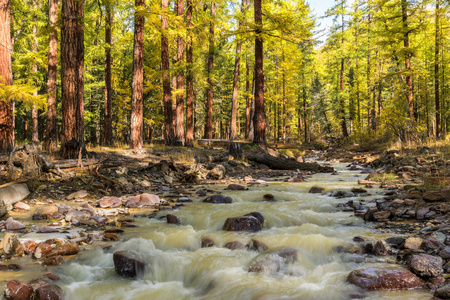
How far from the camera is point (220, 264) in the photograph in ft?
13.5

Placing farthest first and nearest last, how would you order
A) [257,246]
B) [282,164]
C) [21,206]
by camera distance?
[282,164], [21,206], [257,246]

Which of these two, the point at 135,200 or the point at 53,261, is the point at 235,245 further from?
the point at 135,200

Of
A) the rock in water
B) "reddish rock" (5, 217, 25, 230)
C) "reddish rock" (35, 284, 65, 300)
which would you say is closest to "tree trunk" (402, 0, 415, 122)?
the rock in water

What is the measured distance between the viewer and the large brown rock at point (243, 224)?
5348mm

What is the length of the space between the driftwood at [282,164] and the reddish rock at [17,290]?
39.6 feet

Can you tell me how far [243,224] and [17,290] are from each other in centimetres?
341

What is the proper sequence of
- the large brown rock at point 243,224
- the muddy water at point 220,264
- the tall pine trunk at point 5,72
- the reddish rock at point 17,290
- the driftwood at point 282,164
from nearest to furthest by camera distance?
the reddish rock at point 17,290
the muddy water at point 220,264
the large brown rock at point 243,224
the tall pine trunk at point 5,72
the driftwood at point 282,164

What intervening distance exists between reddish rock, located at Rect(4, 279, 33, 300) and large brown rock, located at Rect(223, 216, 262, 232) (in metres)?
3.11

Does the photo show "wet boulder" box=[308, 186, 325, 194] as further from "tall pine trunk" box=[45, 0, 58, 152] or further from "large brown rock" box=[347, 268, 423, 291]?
"tall pine trunk" box=[45, 0, 58, 152]

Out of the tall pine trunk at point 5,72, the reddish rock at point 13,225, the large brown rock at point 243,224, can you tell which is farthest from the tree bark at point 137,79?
the large brown rock at point 243,224

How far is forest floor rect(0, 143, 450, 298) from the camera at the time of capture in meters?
4.14

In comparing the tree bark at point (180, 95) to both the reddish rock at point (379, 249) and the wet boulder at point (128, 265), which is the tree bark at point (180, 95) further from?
the reddish rock at point (379, 249)

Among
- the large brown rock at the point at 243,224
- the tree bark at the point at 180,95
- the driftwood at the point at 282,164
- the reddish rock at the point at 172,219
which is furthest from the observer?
the tree bark at the point at 180,95

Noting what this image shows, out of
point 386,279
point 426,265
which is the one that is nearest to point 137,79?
point 386,279
